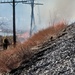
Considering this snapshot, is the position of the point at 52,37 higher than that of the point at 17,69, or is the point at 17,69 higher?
the point at 52,37

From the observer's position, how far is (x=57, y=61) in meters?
7.45

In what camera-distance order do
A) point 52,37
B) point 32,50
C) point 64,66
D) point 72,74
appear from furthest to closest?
point 52,37 < point 32,50 < point 64,66 < point 72,74

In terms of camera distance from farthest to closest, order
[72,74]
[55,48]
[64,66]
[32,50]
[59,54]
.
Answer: [32,50]
[55,48]
[59,54]
[64,66]
[72,74]

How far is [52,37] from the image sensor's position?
33.5ft

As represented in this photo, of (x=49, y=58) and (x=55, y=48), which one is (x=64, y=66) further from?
(x=55, y=48)

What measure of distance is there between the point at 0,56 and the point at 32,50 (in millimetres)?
896

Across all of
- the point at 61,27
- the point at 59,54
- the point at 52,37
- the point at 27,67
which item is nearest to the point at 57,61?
the point at 59,54

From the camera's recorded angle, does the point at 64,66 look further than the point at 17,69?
No

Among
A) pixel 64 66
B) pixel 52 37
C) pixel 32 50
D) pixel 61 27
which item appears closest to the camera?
pixel 64 66

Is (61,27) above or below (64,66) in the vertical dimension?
above

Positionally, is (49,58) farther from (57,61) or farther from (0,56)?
(0,56)

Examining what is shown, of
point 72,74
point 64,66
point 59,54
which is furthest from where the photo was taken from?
point 59,54

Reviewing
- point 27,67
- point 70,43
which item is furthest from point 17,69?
point 70,43

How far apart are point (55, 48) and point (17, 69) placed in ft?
3.50
